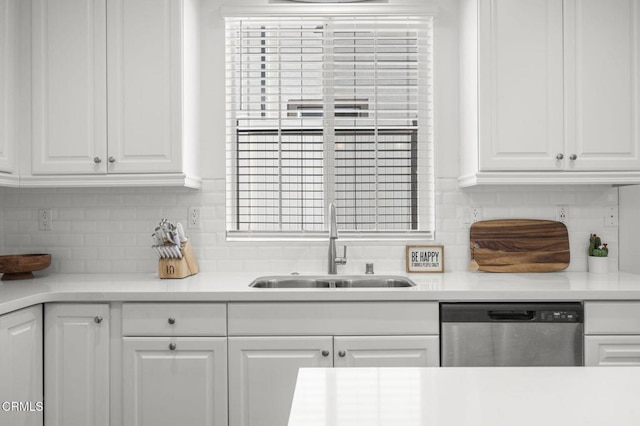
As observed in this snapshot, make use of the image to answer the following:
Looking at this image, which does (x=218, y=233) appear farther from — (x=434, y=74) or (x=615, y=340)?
(x=615, y=340)

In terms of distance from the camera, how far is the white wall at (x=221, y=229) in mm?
2957

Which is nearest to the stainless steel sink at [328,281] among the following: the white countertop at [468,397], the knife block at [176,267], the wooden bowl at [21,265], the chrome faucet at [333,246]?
the chrome faucet at [333,246]

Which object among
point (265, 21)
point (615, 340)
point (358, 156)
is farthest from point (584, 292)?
point (265, 21)

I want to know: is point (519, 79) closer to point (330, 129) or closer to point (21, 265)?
point (330, 129)

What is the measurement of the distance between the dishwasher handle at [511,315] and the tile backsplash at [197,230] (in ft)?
2.32

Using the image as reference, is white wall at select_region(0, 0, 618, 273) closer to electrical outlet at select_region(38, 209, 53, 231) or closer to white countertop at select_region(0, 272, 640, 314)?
electrical outlet at select_region(38, 209, 53, 231)

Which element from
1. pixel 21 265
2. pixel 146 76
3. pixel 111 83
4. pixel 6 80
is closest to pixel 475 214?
pixel 146 76

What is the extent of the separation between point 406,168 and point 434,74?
592mm

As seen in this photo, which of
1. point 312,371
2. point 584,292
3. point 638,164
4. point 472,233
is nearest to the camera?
point 312,371

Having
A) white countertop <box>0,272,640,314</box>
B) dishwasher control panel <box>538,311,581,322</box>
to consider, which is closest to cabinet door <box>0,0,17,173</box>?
white countertop <box>0,272,640,314</box>

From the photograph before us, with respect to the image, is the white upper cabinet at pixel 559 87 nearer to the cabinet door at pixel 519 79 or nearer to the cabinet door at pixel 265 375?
the cabinet door at pixel 519 79

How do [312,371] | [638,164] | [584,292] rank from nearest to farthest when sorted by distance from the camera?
[312,371]
[584,292]
[638,164]

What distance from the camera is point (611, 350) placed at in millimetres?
2246

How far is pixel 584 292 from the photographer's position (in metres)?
2.24
